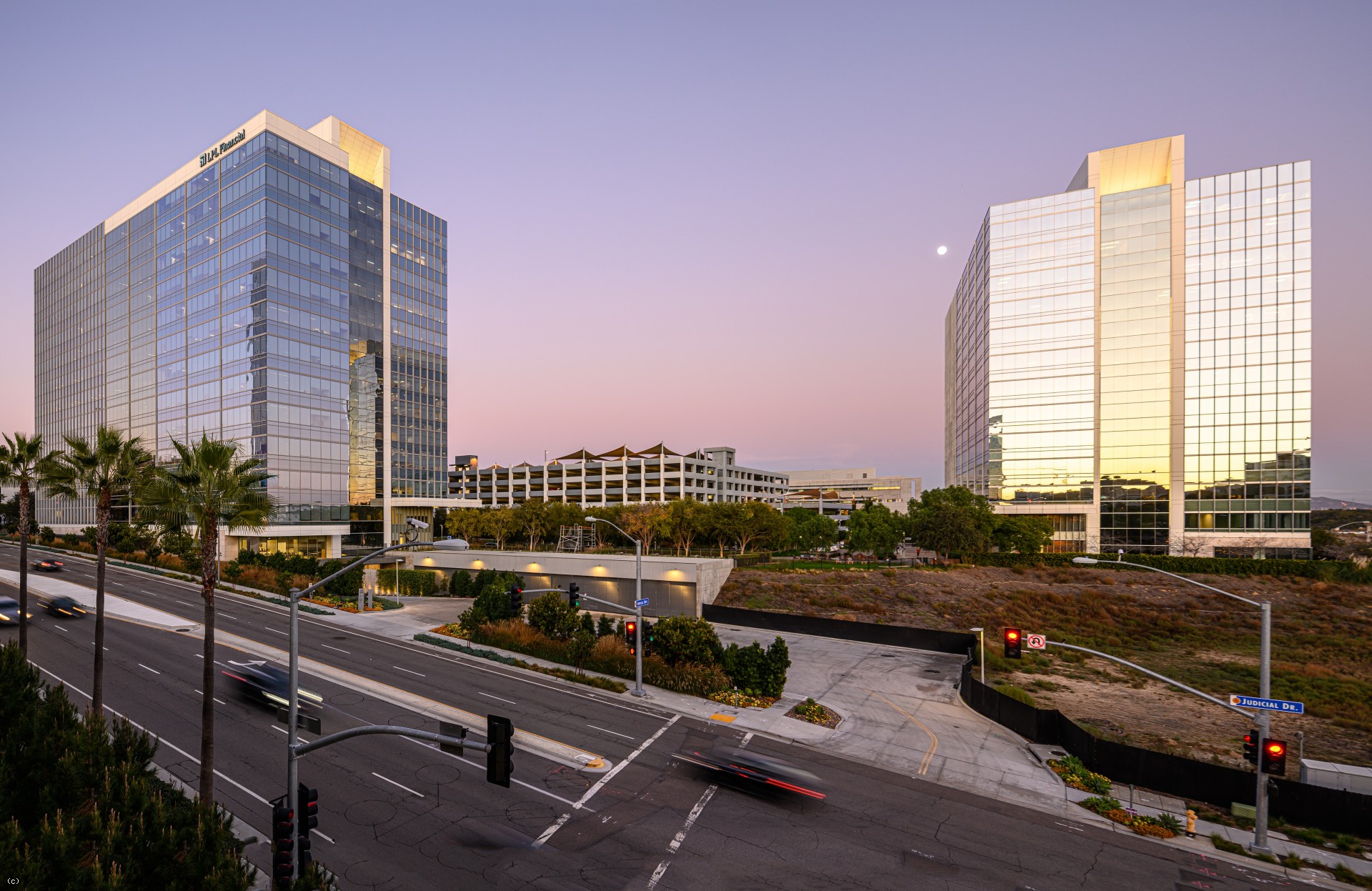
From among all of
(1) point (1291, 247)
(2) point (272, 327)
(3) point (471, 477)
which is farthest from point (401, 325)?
(1) point (1291, 247)

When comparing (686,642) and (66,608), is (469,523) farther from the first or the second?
(686,642)

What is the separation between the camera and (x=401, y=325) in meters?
89.0

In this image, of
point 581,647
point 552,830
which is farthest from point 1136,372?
point 552,830

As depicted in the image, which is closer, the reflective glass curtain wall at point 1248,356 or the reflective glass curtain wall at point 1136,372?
the reflective glass curtain wall at point 1248,356

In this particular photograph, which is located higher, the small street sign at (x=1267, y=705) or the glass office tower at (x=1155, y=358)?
the glass office tower at (x=1155, y=358)

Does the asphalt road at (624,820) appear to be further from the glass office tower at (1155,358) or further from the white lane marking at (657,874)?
the glass office tower at (1155,358)

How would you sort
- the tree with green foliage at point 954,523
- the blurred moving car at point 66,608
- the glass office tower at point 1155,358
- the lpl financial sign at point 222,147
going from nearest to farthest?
1. the blurred moving car at point 66,608
2. the tree with green foliage at point 954,523
3. the lpl financial sign at point 222,147
4. the glass office tower at point 1155,358

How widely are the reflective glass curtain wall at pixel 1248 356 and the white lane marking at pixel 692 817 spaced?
284ft

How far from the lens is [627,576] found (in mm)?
53531

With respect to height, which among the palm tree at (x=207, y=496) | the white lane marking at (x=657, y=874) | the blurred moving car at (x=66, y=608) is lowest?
the blurred moving car at (x=66, y=608)

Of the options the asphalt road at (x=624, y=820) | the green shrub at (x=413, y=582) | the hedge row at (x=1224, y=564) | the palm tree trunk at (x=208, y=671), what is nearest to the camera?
the palm tree trunk at (x=208, y=671)

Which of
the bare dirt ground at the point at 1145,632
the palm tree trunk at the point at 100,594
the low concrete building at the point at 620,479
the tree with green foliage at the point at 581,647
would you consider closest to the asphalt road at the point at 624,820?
the palm tree trunk at the point at 100,594

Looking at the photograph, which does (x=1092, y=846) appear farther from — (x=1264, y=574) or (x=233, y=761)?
(x=1264, y=574)

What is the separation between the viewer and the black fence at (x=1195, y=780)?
18.1 metres
